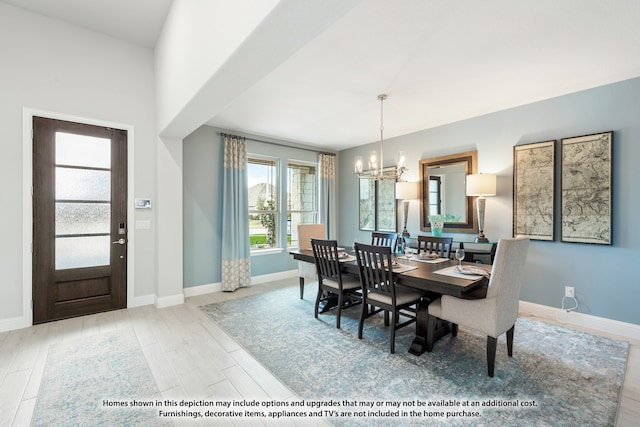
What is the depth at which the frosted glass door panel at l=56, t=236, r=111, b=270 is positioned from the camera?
3.25 meters

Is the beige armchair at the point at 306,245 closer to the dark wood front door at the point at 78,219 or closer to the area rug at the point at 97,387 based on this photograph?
the area rug at the point at 97,387

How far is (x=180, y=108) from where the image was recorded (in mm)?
2764

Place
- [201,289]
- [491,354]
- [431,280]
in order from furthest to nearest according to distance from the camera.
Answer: [201,289], [431,280], [491,354]

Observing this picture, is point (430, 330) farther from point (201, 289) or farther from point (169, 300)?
point (201, 289)

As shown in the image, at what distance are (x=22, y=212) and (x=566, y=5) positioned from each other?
17.0ft

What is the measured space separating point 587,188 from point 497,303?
210 centimetres

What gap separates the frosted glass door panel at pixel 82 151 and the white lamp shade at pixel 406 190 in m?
4.13

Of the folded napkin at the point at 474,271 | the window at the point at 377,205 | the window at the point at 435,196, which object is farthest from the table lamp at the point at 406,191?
the folded napkin at the point at 474,271

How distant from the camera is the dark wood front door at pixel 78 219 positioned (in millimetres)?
3133

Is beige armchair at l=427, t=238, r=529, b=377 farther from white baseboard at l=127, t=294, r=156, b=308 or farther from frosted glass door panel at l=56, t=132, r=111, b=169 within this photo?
frosted glass door panel at l=56, t=132, r=111, b=169

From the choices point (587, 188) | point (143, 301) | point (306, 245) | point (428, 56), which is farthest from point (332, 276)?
point (587, 188)

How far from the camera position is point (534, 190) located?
3.46 m

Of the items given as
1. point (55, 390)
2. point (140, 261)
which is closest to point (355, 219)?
point (140, 261)

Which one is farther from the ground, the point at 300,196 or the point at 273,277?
the point at 300,196
